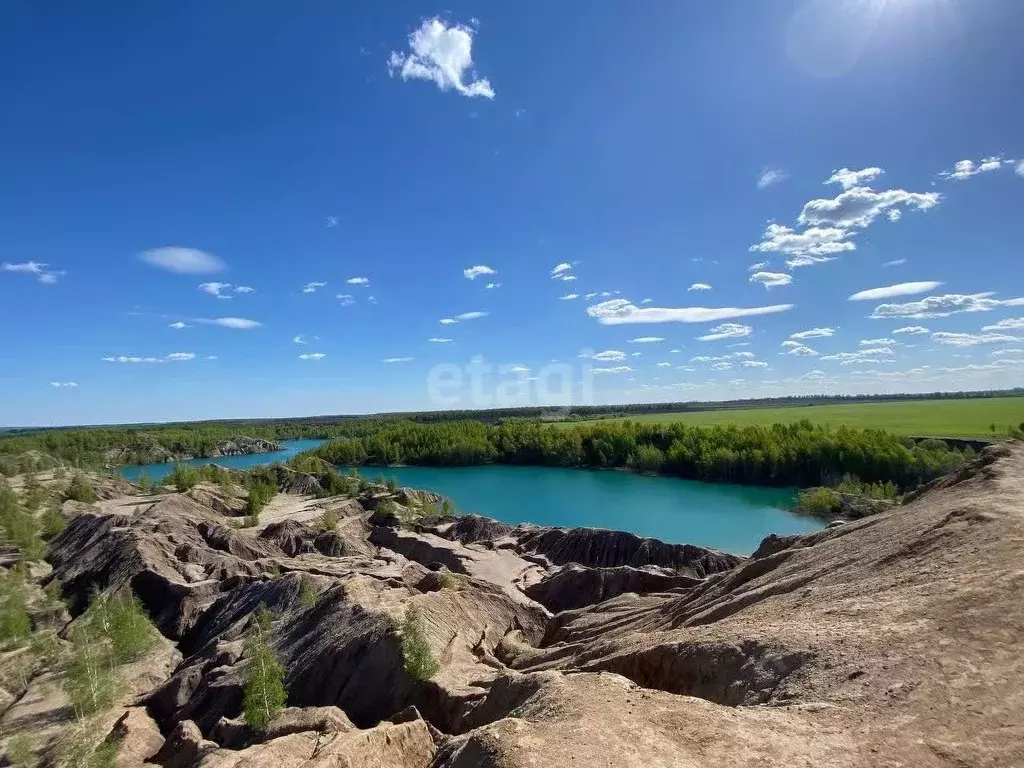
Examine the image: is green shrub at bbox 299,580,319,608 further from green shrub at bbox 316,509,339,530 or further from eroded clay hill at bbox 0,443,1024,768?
green shrub at bbox 316,509,339,530

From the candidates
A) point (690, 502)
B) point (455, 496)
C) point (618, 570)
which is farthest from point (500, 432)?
point (618, 570)

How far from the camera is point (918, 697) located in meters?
9.05

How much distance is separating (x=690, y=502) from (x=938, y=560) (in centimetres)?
6246

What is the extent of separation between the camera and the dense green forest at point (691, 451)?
7325 centimetres

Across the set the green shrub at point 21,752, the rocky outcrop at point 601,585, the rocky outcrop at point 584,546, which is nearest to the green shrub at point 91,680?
the green shrub at point 21,752

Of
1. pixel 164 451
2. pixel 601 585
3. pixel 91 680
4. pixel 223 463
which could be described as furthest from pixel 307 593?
pixel 164 451

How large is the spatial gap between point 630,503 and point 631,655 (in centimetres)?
6308

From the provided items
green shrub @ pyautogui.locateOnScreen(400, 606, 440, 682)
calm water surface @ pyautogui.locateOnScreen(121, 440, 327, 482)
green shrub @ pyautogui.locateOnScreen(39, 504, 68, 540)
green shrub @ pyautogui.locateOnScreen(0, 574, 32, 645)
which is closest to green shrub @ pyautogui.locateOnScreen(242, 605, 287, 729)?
green shrub @ pyautogui.locateOnScreen(400, 606, 440, 682)

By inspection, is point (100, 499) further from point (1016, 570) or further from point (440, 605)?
point (1016, 570)

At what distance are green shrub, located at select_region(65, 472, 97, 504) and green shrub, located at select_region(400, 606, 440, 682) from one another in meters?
58.7

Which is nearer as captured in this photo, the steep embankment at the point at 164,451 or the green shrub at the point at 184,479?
the green shrub at the point at 184,479

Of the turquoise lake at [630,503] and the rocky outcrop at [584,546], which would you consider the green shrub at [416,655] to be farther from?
the turquoise lake at [630,503]

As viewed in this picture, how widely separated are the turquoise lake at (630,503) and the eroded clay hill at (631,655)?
22951 millimetres

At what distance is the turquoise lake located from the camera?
59281mm
